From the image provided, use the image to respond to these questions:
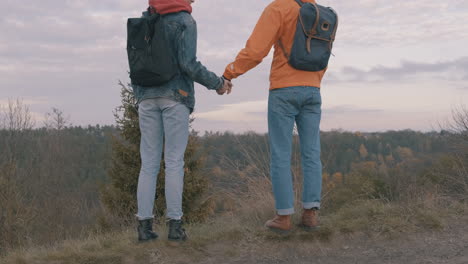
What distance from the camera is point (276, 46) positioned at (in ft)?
12.6

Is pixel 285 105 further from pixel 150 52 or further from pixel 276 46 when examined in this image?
pixel 150 52

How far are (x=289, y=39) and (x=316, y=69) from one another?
0.33 metres

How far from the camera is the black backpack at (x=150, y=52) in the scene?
340 centimetres

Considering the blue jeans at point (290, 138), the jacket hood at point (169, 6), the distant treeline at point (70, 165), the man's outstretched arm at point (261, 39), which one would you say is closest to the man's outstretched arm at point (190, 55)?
the jacket hood at point (169, 6)

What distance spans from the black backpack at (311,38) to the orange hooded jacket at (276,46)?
5 cm

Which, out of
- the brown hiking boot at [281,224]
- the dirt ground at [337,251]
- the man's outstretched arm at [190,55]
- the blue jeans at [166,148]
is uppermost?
the man's outstretched arm at [190,55]

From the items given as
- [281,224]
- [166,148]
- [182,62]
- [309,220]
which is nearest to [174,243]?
[166,148]

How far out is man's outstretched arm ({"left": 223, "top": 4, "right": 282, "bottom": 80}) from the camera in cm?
365

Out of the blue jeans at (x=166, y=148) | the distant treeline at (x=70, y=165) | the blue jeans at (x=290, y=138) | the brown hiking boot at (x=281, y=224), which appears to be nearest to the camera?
the blue jeans at (x=166, y=148)

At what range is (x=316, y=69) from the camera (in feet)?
12.6

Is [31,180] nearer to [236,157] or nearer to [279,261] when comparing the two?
[236,157]

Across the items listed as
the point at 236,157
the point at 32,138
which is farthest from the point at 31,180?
the point at 236,157

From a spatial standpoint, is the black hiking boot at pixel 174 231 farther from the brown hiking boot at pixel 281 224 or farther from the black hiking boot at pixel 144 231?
the brown hiking boot at pixel 281 224

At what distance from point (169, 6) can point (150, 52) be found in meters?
0.38
